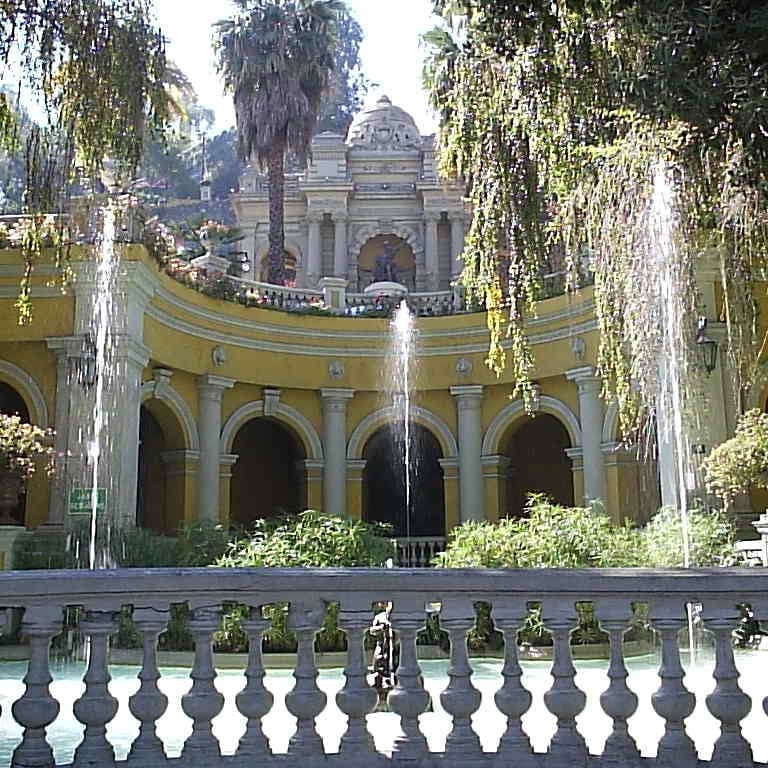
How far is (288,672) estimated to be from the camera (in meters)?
7.86

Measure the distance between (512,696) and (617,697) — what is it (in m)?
0.36

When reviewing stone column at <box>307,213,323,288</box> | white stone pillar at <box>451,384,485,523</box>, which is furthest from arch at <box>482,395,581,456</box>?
stone column at <box>307,213,323,288</box>

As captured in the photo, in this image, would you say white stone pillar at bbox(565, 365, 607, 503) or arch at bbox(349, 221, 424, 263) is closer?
white stone pillar at bbox(565, 365, 607, 503)

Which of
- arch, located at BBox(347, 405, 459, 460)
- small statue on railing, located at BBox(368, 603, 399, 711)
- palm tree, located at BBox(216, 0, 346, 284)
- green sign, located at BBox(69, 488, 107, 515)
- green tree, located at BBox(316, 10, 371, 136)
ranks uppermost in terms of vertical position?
green tree, located at BBox(316, 10, 371, 136)

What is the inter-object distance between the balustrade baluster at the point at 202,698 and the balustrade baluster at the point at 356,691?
0.43 metres

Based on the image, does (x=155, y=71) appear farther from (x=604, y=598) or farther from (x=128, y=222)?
(x=128, y=222)

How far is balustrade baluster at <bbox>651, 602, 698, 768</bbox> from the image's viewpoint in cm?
316

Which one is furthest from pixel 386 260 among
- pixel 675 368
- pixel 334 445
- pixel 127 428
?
pixel 675 368

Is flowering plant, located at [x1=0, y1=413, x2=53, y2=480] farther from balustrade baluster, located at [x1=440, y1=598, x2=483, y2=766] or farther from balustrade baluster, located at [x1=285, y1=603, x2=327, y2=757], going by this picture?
balustrade baluster, located at [x1=440, y1=598, x2=483, y2=766]

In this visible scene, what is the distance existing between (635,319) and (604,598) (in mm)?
5395

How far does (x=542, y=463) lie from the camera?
2250 cm

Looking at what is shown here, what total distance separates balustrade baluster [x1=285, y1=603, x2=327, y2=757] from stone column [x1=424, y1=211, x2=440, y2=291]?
24.2 meters

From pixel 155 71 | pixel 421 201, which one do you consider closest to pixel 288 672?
pixel 155 71

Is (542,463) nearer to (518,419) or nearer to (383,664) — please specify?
(518,419)
